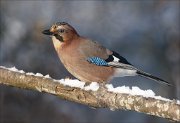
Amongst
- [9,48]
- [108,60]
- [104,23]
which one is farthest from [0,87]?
[108,60]

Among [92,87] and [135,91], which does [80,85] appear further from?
[135,91]

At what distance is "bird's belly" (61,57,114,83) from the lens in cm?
555

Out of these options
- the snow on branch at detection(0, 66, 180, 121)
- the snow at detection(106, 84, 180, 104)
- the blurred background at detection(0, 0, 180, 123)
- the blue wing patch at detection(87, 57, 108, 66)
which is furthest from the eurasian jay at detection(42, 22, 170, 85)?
the blurred background at detection(0, 0, 180, 123)

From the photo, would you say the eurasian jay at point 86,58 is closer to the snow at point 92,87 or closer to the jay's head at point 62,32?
the jay's head at point 62,32

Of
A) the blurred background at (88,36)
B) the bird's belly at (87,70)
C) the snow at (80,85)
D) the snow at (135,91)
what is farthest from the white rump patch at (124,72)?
the blurred background at (88,36)

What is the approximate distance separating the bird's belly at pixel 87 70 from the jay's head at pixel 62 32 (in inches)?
8.9

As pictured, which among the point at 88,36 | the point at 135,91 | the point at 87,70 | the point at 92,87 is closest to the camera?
the point at 135,91

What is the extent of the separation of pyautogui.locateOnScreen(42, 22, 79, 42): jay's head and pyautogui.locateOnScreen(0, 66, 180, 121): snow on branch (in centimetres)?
75

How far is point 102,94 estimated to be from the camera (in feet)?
14.3

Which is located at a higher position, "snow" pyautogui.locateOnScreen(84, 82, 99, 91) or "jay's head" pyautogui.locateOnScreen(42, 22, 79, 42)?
"jay's head" pyautogui.locateOnScreen(42, 22, 79, 42)

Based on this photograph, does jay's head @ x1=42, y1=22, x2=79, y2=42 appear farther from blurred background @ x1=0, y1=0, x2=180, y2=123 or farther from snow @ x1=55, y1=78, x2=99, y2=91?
blurred background @ x1=0, y1=0, x2=180, y2=123

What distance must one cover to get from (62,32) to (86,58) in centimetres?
34

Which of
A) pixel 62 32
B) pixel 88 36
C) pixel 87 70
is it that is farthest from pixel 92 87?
pixel 88 36

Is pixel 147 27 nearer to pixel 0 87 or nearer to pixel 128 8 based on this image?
pixel 128 8
